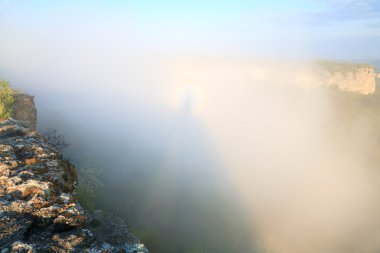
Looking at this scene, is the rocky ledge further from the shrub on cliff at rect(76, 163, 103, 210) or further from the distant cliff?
the shrub on cliff at rect(76, 163, 103, 210)

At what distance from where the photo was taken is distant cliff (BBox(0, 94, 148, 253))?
517 centimetres

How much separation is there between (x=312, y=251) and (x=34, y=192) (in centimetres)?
9431

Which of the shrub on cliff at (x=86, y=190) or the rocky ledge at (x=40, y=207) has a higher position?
the rocky ledge at (x=40, y=207)

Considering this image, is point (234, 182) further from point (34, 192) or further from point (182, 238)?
point (34, 192)

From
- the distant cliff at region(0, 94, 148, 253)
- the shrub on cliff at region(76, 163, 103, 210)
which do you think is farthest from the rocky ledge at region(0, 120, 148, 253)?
the shrub on cliff at region(76, 163, 103, 210)

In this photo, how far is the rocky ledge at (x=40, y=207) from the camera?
5.16 m

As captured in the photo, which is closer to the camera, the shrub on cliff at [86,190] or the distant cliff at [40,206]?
the distant cliff at [40,206]

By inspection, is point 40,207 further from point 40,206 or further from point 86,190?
point 86,190

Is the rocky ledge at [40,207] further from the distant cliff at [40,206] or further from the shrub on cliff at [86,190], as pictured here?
the shrub on cliff at [86,190]

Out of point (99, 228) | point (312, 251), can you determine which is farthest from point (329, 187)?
point (99, 228)

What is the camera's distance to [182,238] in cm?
7525

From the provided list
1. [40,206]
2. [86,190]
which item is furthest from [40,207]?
[86,190]

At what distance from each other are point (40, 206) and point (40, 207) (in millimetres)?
29

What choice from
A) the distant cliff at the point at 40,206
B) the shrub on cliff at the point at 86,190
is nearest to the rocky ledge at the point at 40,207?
the distant cliff at the point at 40,206
